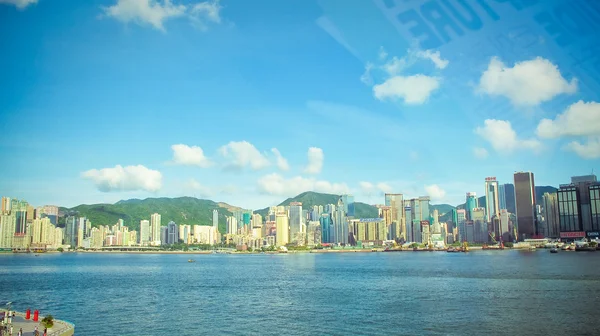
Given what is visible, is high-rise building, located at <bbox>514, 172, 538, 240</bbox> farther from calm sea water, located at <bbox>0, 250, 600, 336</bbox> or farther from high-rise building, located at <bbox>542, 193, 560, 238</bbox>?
calm sea water, located at <bbox>0, 250, 600, 336</bbox>

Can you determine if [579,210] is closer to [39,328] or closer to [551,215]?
[551,215]

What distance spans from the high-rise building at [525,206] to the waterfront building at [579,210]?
108 feet

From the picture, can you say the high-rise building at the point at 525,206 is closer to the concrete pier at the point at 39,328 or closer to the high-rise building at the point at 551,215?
the high-rise building at the point at 551,215

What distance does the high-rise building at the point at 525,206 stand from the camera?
191000 millimetres

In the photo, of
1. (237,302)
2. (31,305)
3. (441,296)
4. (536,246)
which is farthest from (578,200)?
(31,305)

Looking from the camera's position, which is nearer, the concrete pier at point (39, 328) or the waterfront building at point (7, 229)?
the concrete pier at point (39, 328)

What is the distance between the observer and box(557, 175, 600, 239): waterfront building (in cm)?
15125

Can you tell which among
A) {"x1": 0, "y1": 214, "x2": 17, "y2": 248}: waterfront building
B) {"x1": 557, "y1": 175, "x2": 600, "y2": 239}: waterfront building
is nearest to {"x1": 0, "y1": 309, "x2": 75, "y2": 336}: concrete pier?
{"x1": 557, "y1": 175, "x2": 600, "y2": 239}: waterfront building

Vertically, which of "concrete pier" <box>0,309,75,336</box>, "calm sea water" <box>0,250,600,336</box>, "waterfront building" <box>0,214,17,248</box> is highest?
"waterfront building" <box>0,214,17,248</box>

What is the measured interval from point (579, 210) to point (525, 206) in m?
39.2

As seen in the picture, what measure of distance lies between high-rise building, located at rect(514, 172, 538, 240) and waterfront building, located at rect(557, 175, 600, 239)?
33.0 meters

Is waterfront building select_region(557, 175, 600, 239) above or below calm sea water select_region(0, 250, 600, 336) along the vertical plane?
above

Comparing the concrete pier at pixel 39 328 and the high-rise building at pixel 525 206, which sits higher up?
the high-rise building at pixel 525 206

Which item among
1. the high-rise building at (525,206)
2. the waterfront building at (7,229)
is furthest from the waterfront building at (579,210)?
the waterfront building at (7,229)
